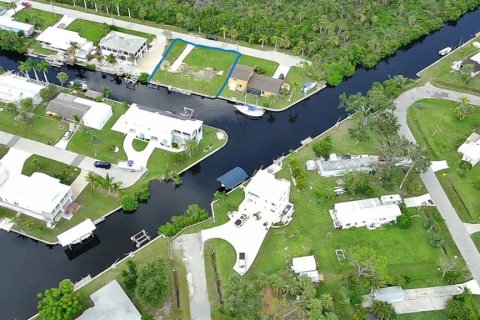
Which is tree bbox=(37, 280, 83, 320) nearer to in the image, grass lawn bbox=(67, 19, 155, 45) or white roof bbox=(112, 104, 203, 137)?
white roof bbox=(112, 104, 203, 137)

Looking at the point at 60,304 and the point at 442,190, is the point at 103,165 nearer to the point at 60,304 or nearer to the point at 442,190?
the point at 60,304

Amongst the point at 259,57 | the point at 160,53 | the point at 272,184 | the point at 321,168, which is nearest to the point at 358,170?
the point at 321,168

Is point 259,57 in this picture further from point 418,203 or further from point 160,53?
point 418,203

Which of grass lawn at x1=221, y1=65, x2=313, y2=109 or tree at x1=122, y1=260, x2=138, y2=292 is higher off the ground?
grass lawn at x1=221, y1=65, x2=313, y2=109

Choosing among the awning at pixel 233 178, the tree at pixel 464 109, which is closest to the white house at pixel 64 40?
the awning at pixel 233 178

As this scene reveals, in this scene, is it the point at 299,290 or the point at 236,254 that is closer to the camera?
the point at 299,290

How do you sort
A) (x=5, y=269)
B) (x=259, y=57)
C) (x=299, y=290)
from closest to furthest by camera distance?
(x=299, y=290)
(x=5, y=269)
(x=259, y=57)

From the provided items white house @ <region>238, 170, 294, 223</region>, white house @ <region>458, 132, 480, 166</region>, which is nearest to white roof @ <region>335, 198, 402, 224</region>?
white house @ <region>238, 170, 294, 223</region>
